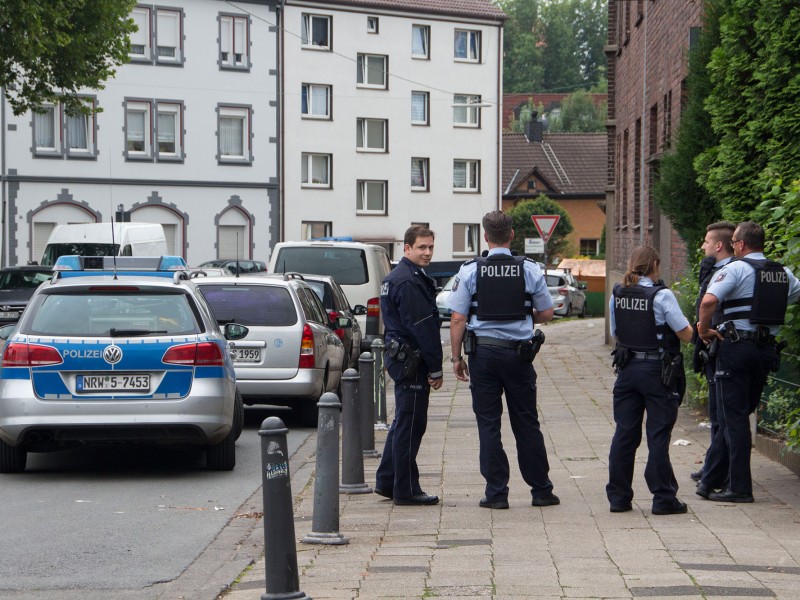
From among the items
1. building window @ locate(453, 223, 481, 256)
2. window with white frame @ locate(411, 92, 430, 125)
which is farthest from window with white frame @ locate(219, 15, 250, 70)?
building window @ locate(453, 223, 481, 256)

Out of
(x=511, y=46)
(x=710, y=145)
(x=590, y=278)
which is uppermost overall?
(x=511, y=46)

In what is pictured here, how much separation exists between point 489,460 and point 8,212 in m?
42.1

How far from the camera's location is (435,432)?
43.0 ft

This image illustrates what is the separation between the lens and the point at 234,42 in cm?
5238

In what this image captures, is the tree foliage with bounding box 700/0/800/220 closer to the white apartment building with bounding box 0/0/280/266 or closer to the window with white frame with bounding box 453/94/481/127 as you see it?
the white apartment building with bounding box 0/0/280/266

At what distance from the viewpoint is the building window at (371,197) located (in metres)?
57.3

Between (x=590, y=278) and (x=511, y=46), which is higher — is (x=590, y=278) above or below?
below

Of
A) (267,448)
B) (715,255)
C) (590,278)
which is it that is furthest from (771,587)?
(590,278)

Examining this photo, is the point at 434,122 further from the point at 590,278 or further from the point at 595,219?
the point at 595,219

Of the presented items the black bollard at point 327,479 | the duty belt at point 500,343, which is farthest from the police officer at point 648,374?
the black bollard at point 327,479

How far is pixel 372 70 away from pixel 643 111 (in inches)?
1406

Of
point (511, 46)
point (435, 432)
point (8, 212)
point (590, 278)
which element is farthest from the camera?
point (511, 46)

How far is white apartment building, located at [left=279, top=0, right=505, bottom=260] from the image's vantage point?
55.2 metres

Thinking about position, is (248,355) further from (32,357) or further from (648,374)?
(648,374)
